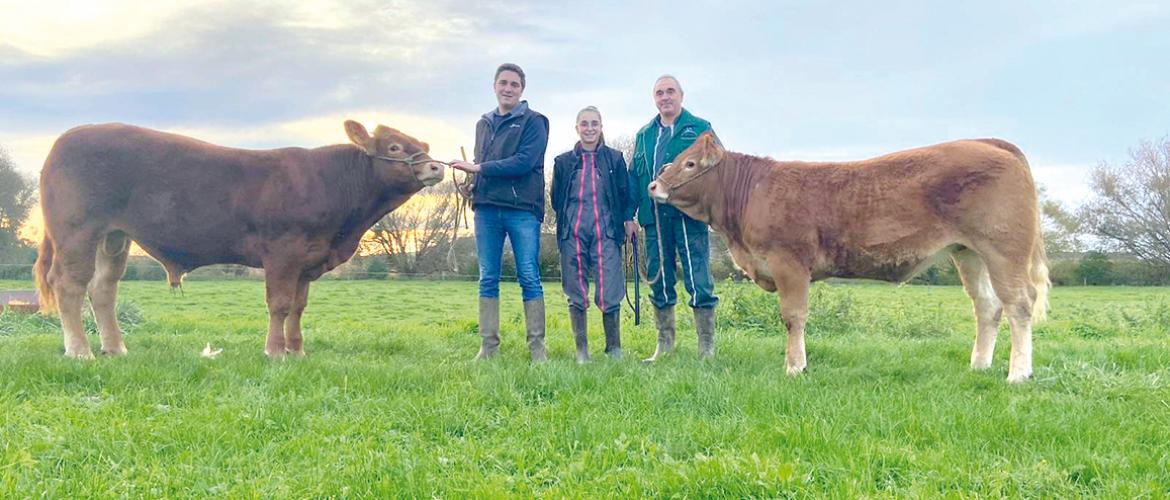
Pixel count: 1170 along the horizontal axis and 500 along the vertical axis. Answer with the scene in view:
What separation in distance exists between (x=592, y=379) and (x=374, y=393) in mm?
1502

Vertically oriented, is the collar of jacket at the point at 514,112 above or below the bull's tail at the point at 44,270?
above

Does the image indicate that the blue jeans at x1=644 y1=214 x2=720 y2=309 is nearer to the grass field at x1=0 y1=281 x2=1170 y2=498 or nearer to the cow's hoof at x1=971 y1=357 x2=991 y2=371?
the grass field at x1=0 y1=281 x2=1170 y2=498

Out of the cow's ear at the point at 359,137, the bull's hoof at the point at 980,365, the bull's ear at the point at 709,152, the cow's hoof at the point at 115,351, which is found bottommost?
the bull's hoof at the point at 980,365

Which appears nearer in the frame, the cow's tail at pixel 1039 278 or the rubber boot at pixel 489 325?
the cow's tail at pixel 1039 278

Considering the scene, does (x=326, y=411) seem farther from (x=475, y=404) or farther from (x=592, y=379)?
(x=592, y=379)

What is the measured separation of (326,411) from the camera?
458 cm

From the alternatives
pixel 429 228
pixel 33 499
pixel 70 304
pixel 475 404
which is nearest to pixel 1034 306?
pixel 475 404

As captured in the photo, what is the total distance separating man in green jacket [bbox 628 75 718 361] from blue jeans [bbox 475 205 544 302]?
0.98 meters

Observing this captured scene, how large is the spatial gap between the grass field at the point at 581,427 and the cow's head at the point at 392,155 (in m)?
1.72

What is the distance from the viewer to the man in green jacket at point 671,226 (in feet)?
23.0

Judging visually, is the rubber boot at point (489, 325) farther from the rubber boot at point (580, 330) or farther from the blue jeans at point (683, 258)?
the blue jeans at point (683, 258)

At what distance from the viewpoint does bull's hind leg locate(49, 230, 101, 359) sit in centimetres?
647

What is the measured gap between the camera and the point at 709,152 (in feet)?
21.7

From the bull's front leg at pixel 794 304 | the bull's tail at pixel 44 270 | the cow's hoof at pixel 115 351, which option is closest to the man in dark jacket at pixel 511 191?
the bull's front leg at pixel 794 304
